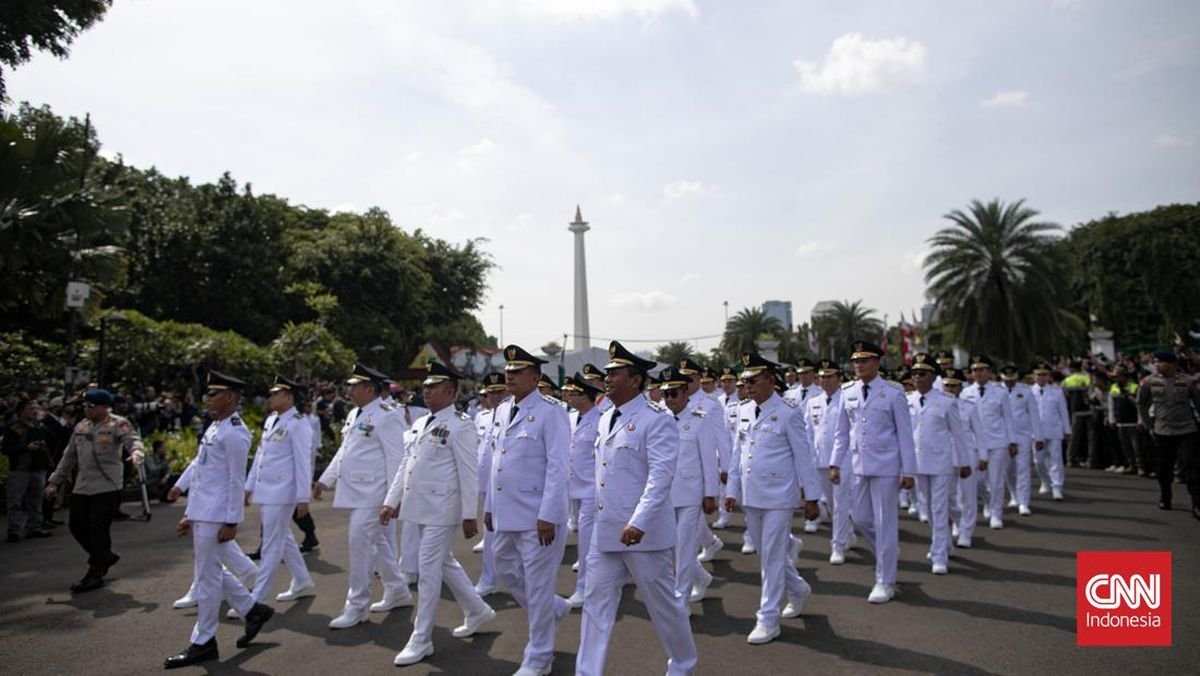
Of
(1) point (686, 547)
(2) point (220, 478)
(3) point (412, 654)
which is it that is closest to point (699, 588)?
(1) point (686, 547)

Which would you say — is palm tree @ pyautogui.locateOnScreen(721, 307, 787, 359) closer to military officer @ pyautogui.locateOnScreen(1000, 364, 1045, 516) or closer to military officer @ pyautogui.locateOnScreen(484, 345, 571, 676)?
military officer @ pyautogui.locateOnScreen(1000, 364, 1045, 516)

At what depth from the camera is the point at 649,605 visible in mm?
4586

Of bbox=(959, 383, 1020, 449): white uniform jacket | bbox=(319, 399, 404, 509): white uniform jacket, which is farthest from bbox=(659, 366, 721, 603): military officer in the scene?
bbox=(959, 383, 1020, 449): white uniform jacket

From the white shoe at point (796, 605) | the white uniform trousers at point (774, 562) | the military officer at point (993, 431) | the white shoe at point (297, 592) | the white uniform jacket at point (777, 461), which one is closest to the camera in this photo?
the white uniform trousers at point (774, 562)

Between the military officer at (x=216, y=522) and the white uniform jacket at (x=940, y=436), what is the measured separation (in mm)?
6989

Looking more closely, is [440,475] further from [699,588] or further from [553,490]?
[699,588]

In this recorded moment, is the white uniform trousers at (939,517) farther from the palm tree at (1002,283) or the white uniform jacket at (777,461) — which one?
the palm tree at (1002,283)

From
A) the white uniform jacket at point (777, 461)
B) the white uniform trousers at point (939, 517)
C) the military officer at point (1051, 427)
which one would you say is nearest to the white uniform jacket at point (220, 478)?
the white uniform jacket at point (777, 461)

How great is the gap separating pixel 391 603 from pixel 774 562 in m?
3.56

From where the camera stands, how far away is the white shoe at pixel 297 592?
7.55 meters

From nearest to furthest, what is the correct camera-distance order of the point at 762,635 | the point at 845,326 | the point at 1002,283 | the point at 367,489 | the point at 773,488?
the point at 762,635 < the point at 773,488 < the point at 367,489 < the point at 1002,283 < the point at 845,326

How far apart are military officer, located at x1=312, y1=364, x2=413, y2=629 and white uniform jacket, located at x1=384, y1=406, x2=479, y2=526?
0.67 meters

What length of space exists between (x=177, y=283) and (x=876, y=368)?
3231 centimetres

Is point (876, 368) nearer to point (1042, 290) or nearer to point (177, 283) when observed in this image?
point (1042, 290)
